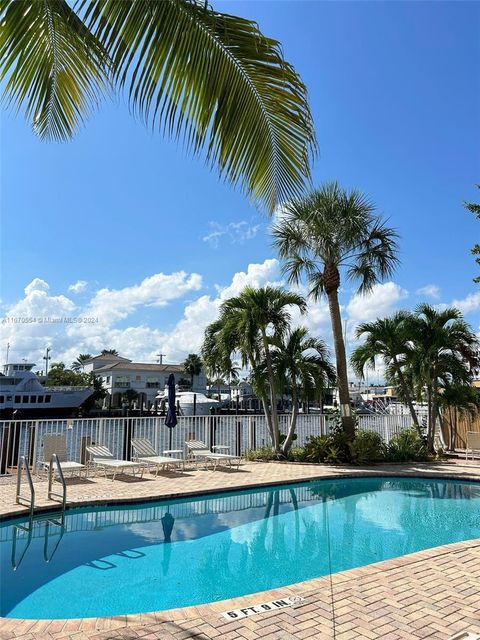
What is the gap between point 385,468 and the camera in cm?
1369

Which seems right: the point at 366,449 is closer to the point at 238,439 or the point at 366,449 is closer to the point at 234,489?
the point at 238,439

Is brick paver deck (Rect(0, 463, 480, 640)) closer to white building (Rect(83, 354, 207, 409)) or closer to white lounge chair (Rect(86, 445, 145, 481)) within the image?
white lounge chair (Rect(86, 445, 145, 481))

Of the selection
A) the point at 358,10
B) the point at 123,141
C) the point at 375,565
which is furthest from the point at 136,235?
the point at 375,565

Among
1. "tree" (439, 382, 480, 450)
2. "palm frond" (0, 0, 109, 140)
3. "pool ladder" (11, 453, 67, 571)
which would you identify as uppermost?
"palm frond" (0, 0, 109, 140)

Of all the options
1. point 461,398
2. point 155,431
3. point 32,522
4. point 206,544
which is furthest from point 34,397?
point 206,544

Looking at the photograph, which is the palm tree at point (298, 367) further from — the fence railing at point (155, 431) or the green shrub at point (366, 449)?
the green shrub at point (366, 449)

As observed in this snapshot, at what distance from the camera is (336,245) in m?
15.1

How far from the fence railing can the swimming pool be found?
330cm

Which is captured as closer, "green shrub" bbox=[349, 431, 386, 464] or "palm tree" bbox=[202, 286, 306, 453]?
"green shrub" bbox=[349, 431, 386, 464]

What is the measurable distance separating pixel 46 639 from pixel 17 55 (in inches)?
162

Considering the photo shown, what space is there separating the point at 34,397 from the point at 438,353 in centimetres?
4469

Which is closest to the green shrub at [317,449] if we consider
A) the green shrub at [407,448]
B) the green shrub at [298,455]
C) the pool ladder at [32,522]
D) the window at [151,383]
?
the green shrub at [298,455]

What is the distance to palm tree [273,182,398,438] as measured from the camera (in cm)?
1494

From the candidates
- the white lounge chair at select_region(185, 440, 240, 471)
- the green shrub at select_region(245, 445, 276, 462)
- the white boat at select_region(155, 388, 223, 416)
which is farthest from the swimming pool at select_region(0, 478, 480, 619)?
the white boat at select_region(155, 388, 223, 416)
